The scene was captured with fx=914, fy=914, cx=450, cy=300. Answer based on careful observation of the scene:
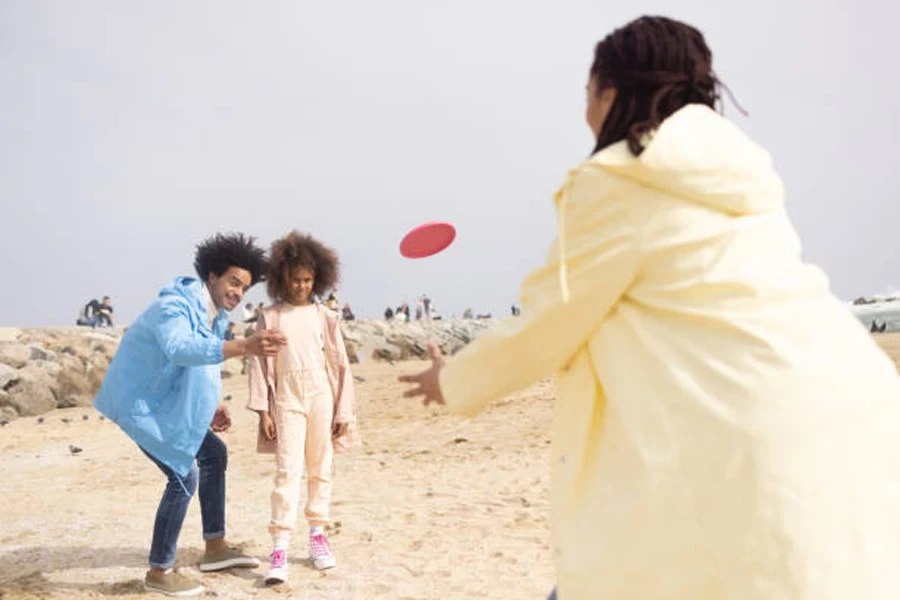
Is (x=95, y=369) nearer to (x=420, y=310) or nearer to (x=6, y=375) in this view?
(x=6, y=375)

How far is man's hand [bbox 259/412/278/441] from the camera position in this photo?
5328 mm

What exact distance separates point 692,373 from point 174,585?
161 inches

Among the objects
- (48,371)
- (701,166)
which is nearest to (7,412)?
(48,371)

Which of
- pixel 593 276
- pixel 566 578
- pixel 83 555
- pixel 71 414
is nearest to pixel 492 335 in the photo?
pixel 593 276

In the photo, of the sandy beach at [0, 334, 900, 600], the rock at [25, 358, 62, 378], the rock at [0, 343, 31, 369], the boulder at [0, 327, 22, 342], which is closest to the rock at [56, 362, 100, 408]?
the rock at [25, 358, 62, 378]

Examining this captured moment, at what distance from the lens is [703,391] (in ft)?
5.91

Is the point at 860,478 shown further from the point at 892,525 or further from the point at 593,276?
the point at 593,276

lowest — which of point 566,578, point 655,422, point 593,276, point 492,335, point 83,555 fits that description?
point 83,555

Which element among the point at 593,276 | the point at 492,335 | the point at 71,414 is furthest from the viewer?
the point at 71,414

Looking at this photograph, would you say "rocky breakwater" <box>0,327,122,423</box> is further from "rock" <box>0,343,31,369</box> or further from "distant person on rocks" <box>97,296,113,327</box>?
"distant person on rocks" <box>97,296,113,327</box>

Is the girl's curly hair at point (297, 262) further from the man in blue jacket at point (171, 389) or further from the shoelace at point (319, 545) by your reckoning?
the shoelace at point (319, 545)

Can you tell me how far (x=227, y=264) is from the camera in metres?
5.42

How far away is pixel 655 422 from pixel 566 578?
0.40 meters

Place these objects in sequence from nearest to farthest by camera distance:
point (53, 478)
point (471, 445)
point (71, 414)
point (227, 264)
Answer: point (227, 264)
point (53, 478)
point (471, 445)
point (71, 414)
